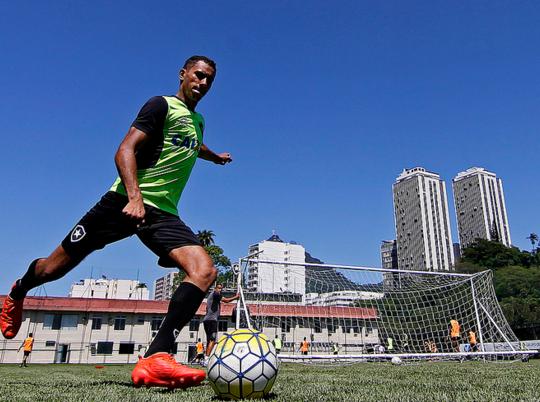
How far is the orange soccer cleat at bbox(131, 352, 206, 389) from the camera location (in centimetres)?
317

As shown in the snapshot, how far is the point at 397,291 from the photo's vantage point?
756 inches

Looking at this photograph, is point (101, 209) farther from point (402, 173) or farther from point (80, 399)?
point (402, 173)

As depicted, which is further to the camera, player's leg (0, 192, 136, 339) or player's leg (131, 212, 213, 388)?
player's leg (0, 192, 136, 339)

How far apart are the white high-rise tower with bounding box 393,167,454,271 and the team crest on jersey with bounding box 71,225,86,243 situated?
151131 millimetres

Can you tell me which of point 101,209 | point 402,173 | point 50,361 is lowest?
point 50,361

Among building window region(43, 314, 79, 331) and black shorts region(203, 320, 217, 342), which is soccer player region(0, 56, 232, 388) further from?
building window region(43, 314, 79, 331)

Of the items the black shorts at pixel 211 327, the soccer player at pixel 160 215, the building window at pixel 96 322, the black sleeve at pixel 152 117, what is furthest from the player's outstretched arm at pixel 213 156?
the building window at pixel 96 322

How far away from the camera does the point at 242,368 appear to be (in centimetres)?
→ 312

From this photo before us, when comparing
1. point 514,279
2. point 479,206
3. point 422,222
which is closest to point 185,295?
point 514,279

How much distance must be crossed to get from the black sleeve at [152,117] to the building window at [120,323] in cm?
5081

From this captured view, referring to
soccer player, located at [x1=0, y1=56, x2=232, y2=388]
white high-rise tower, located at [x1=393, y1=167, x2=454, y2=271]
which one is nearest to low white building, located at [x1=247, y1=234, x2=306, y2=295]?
soccer player, located at [x1=0, y1=56, x2=232, y2=388]

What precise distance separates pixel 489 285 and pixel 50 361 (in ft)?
143

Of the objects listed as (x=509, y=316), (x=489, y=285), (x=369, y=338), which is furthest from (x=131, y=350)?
(x=509, y=316)

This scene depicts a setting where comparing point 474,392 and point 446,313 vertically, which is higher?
point 446,313
